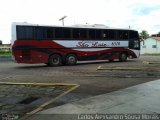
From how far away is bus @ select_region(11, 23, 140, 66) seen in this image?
21.2 meters

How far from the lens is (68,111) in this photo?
7.13 metres

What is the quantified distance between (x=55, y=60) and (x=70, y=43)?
1851 millimetres

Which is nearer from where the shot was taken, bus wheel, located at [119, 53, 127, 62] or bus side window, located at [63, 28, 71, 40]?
bus side window, located at [63, 28, 71, 40]

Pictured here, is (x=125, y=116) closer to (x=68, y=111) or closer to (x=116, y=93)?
(x=68, y=111)

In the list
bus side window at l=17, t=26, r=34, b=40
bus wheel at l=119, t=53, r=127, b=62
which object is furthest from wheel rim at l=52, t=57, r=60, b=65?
bus wheel at l=119, t=53, r=127, b=62

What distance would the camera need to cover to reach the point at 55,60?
75.1 feet

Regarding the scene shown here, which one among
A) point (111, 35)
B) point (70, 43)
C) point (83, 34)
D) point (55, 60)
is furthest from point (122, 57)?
point (55, 60)

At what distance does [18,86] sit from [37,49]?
10542 millimetres

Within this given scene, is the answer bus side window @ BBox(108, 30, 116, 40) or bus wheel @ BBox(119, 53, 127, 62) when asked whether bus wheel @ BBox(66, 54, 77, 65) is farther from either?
bus wheel @ BBox(119, 53, 127, 62)

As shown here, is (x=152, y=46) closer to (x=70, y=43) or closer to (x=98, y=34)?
(x=98, y=34)

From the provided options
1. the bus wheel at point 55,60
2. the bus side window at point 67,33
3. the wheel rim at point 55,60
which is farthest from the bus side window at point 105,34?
the wheel rim at point 55,60

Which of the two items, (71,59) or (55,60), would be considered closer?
(55,60)

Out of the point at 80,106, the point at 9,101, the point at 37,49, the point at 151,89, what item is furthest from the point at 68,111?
the point at 37,49

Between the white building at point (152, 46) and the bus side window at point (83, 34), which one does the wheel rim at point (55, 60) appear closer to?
the bus side window at point (83, 34)
